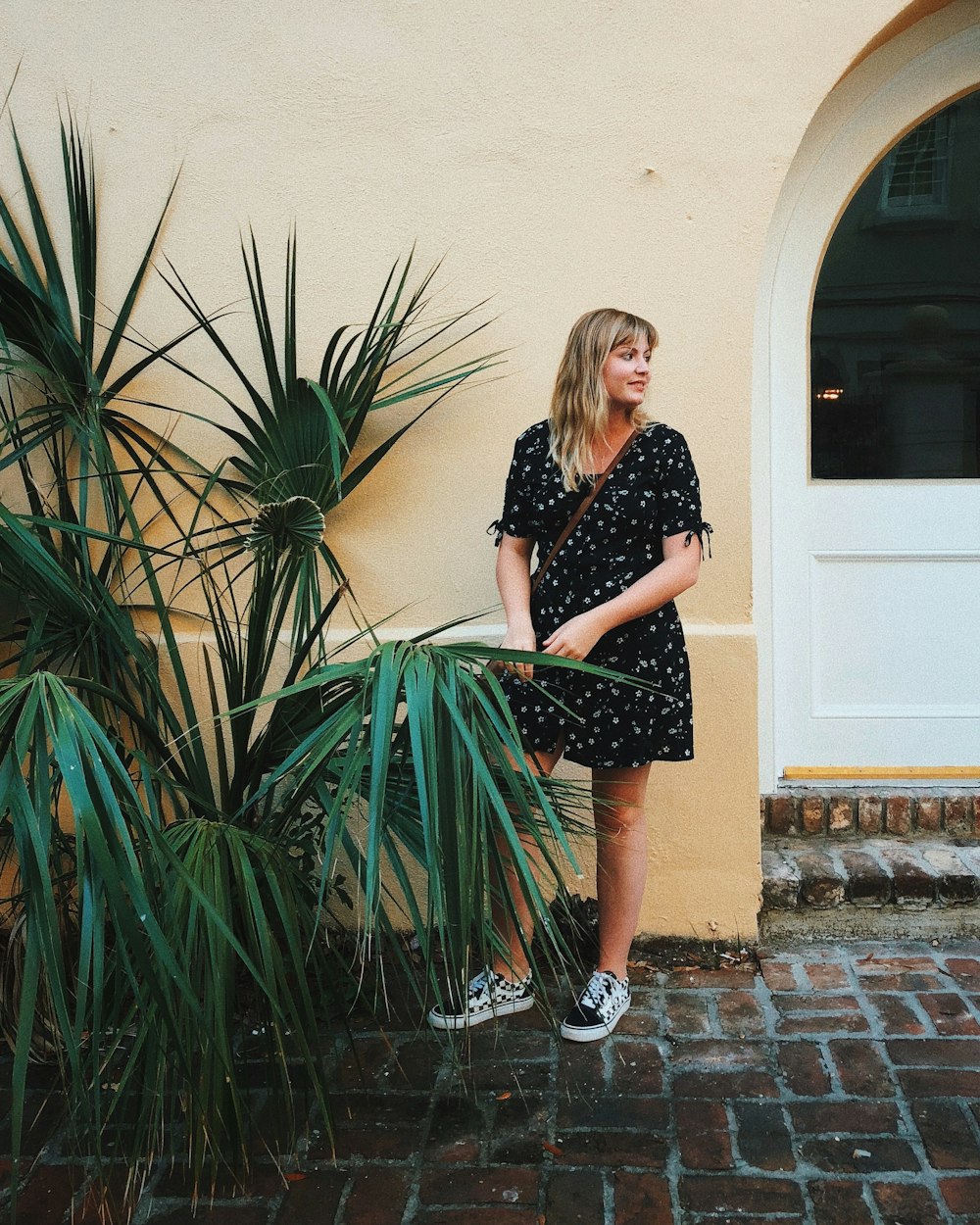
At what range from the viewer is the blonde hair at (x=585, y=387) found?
97.3 inches

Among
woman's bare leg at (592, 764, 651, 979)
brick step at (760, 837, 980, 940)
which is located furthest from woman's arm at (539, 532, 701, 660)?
brick step at (760, 837, 980, 940)

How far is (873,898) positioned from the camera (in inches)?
120

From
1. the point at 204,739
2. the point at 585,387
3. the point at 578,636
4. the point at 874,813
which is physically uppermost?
the point at 585,387

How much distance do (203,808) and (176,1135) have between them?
672 mm

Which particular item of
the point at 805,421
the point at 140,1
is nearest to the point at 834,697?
the point at 805,421

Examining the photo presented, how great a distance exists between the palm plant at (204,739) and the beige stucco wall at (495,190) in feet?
0.38

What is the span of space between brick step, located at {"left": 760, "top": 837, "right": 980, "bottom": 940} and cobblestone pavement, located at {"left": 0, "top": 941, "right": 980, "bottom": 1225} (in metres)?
0.27

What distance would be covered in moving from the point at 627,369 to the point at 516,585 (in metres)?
0.58

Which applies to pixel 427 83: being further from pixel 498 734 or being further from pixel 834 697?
pixel 834 697

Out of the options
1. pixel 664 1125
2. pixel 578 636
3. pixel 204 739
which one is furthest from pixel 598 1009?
pixel 204 739

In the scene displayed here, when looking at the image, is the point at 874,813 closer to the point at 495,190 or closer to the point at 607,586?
the point at 607,586

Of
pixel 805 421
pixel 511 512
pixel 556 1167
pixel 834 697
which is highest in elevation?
pixel 805 421

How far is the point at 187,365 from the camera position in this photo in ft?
9.96

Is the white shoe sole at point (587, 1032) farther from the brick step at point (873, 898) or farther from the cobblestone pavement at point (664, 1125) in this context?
the brick step at point (873, 898)
